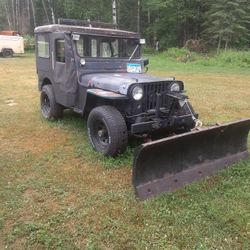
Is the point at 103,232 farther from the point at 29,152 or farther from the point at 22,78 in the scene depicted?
the point at 22,78

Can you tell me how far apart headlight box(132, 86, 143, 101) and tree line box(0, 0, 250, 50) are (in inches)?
850

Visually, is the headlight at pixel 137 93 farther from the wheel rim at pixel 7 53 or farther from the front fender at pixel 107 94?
the wheel rim at pixel 7 53

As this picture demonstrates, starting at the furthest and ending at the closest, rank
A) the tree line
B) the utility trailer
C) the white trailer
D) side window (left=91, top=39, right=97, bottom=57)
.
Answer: the tree line
the white trailer
side window (left=91, top=39, right=97, bottom=57)
the utility trailer

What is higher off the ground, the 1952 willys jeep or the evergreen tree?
the evergreen tree

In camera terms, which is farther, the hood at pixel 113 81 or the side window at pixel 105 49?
the side window at pixel 105 49

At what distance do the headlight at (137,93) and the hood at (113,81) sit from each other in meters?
0.10

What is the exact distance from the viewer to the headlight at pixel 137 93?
5168mm

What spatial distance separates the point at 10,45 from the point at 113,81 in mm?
21592

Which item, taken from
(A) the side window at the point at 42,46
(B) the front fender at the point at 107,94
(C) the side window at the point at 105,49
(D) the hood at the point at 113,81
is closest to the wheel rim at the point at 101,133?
(B) the front fender at the point at 107,94

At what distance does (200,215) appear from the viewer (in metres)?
3.84

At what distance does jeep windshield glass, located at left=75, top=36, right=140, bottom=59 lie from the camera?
6301 mm

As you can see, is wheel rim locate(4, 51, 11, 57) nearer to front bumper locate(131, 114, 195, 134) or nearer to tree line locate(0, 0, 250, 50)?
tree line locate(0, 0, 250, 50)

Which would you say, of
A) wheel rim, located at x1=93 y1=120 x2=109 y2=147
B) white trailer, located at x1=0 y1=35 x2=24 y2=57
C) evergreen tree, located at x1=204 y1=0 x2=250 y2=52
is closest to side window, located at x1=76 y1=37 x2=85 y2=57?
wheel rim, located at x1=93 y1=120 x2=109 y2=147

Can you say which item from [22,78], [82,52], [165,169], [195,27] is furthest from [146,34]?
[165,169]
